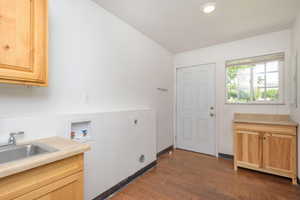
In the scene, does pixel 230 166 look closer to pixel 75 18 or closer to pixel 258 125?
pixel 258 125

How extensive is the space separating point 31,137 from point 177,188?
1.85 m

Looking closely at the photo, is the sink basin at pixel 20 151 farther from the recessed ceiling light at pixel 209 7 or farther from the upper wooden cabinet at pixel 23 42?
the recessed ceiling light at pixel 209 7

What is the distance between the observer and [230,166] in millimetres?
2730

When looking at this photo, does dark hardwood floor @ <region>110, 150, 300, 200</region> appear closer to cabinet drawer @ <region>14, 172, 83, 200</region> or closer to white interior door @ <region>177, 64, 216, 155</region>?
white interior door @ <region>177, 64, 216, 155</region>

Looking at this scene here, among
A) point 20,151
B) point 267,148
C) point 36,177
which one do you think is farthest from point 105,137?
point 267,148

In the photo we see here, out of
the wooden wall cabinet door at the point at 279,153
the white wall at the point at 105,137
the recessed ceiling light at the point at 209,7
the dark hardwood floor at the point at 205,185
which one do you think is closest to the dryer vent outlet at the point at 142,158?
the white wall at the point at 105,137

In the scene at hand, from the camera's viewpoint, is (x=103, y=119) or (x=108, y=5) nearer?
(x=103, y=119)

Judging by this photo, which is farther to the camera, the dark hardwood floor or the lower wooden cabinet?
the lower wooden cabinet

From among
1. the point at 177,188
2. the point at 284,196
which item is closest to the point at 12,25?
the point at 177,188

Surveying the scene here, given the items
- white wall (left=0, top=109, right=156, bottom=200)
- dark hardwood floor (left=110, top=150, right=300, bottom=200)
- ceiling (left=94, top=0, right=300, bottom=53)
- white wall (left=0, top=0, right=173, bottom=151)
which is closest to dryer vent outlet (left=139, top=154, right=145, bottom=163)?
white wall (left=0, top=109, right=156, bottom=200)

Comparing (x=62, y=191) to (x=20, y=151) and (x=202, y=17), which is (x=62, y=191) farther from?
(x=202, y=17)

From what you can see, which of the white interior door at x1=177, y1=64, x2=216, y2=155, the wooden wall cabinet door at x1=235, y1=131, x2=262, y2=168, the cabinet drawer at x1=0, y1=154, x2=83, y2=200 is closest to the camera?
the cabinet drawer at x1=0, y1=154, x2=83, y2=200

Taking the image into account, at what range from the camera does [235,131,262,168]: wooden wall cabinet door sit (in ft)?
7.86

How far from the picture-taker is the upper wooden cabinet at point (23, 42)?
0.98 m
